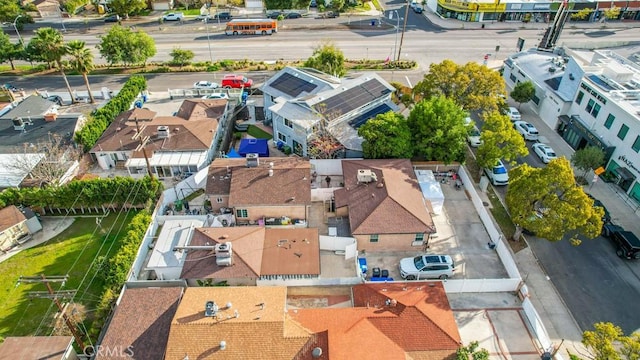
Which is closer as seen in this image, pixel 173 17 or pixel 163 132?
pixel 163 132

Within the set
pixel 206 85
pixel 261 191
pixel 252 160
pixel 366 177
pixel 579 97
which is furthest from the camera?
pixel 206 85

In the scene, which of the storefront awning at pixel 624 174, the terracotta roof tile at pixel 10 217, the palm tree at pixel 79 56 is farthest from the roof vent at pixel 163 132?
the storefront awning at pixel 624 174

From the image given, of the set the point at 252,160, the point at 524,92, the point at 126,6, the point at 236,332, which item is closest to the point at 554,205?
the point at 236,332

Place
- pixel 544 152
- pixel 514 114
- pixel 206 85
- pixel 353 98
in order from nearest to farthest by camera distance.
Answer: pixel 544 152 → pixel 353 98 → pixel 514 114 → pixel 206 85

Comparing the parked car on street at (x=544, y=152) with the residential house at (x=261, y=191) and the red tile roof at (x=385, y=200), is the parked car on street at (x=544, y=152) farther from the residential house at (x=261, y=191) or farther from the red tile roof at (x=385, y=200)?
the residential house at (x=261, y=191)

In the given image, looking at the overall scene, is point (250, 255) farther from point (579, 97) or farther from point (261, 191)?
point (579, 97)

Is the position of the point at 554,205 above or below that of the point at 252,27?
above

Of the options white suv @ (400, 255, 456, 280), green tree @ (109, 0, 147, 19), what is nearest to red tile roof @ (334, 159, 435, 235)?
white suv @ (400, 255, 456, 280)
